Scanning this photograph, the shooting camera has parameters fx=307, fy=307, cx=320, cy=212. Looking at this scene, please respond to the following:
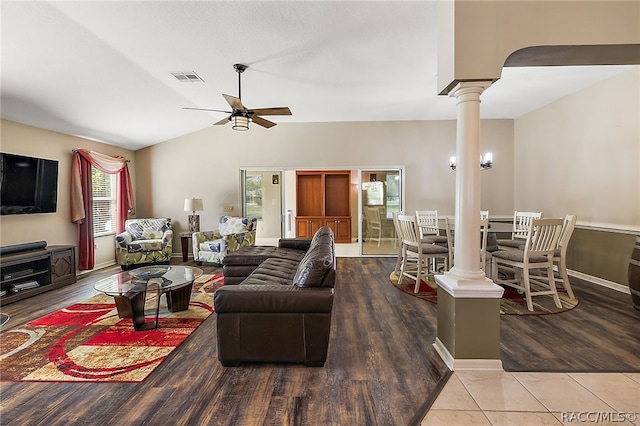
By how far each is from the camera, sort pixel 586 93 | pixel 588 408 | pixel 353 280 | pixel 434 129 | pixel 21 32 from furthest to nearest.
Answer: pixel 434 129 → pixel 353 280 → pixel 586 93 → pixel 21 32 → pixel 588 408

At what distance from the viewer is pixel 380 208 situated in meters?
6.62

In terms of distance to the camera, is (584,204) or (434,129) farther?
(434,129)

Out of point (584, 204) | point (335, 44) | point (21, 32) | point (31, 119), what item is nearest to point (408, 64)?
point (335, 44)

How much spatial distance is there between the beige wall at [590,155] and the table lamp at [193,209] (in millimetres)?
6444

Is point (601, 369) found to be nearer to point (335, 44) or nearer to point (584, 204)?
point (584, 204)

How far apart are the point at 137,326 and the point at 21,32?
2.94 meters

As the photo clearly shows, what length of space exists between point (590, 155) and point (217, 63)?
5.34 meters

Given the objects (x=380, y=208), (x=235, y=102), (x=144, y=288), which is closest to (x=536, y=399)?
(x=144, y=288)

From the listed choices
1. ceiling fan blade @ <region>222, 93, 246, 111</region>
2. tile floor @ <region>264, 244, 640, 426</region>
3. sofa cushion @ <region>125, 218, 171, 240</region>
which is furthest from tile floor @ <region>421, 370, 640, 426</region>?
sofa cushion @ <region>125, 218, 171, 240</region>

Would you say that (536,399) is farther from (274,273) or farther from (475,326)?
(274,273)

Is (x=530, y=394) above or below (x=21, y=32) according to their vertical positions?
below

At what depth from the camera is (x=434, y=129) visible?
21.0 ft

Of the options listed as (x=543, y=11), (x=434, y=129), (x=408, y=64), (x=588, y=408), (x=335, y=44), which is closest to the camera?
(x=588, y=408)

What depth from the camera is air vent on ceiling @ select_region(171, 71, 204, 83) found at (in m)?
4.02
